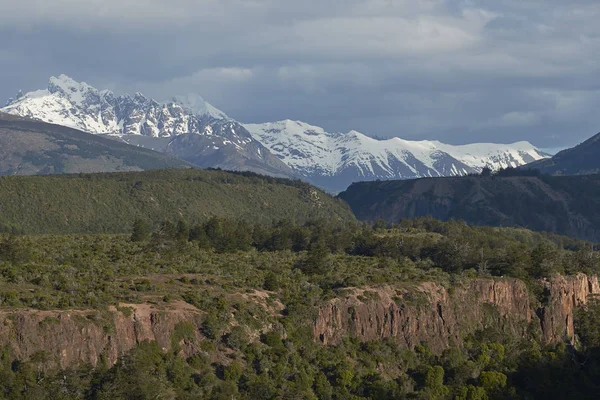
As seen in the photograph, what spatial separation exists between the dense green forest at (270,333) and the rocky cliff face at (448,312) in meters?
1.60

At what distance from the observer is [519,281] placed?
145 m

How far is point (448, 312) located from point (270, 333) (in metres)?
31.6

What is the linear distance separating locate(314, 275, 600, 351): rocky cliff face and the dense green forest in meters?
1.60

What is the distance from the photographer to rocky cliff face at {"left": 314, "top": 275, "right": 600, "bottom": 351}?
120 meters

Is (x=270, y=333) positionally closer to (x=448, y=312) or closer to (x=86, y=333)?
(x=86, y=333)

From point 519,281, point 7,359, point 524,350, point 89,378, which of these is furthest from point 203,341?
point 519,281

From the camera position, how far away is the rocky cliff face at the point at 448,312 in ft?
394

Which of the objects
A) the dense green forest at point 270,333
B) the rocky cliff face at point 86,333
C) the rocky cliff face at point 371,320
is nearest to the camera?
the rocky cliff face at point 86,333

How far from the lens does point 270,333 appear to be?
10881 centimetres

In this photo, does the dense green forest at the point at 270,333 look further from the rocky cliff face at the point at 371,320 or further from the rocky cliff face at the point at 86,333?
the rocky cliff face at the point at 371,320

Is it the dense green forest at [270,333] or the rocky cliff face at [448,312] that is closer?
the dense green forest at [270,333]

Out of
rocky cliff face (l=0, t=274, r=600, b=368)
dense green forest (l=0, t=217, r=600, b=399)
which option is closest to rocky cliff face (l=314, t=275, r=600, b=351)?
rocky cliff face (l=0, t=274, r=600, b=368)

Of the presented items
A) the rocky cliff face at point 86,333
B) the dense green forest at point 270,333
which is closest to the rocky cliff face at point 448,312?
the dense green forest at point 270,333

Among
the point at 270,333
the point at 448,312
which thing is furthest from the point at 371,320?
the point at 270,333
